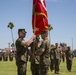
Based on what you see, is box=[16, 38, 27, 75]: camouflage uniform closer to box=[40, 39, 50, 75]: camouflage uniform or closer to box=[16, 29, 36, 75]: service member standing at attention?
box=[16, 29, 36, 75]: service member standing at attention

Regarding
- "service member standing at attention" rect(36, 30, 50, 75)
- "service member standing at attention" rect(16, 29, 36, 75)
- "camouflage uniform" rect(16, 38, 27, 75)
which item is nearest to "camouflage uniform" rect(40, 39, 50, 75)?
"service member standing at attention" rect(36, 30, 50, 75)

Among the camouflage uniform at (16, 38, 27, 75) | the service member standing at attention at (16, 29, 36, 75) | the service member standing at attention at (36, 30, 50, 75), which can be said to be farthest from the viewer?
the camouflage uniform at (16, 38, 27, 75)

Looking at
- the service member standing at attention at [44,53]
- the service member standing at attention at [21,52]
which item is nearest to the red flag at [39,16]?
the service member standing at attention at [21,52]

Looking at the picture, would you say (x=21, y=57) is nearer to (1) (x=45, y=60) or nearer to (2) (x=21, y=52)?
(2) (x=21, y=52)

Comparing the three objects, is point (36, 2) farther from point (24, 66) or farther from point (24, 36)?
point (24, 66)

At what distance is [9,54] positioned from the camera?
2138 inches

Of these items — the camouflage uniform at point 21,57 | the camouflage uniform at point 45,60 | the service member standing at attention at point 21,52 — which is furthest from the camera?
the camouflage uniform at point 21,57

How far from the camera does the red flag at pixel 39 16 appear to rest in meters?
10.8

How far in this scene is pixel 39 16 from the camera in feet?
35.5

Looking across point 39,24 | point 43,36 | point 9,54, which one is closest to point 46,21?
point 39,24

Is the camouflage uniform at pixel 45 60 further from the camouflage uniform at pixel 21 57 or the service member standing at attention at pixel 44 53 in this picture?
the camouflage uniform at pixel 21 57

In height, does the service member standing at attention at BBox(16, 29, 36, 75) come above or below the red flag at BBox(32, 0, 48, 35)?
below

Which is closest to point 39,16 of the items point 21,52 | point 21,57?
point 21,52

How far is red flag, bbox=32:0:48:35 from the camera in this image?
10774 millimetres
